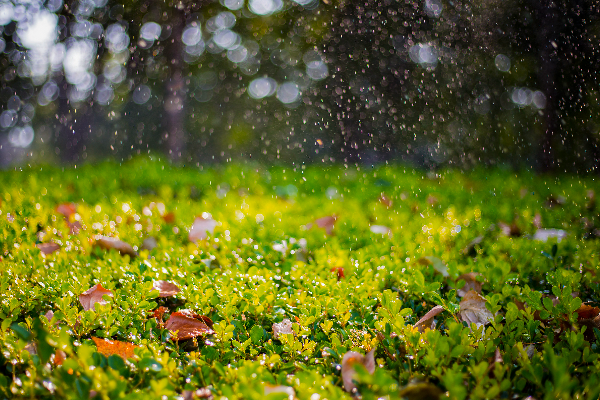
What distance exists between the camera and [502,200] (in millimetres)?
3297

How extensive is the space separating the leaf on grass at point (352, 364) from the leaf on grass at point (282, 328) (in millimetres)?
254

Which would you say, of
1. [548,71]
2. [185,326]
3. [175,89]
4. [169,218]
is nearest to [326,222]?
[169,218]

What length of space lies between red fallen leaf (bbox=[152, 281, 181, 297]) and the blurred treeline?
4.16m

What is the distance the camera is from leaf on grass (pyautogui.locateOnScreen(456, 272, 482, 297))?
1535 millimetres

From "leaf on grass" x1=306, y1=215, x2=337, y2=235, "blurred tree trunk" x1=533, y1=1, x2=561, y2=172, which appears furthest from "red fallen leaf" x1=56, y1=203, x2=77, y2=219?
"blurred tree trunk" x1=533, y1=1, x2=561, y2=172

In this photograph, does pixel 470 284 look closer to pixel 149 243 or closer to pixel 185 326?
pixel 185 326

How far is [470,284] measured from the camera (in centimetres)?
157

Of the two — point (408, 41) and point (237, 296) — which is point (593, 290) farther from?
point (408, 41)

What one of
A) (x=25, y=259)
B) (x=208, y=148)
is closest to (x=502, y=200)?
(x=25, y=259)

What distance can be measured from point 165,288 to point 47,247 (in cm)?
76

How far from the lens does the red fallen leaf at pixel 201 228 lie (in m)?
2.15

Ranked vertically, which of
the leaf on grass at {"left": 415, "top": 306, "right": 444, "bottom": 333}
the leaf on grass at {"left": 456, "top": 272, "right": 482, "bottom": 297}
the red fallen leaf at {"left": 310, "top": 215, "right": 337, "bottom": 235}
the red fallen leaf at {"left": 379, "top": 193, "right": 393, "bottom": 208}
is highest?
the leaf on grass at {"left": 415, "top": 306, "right": 444, "bottom": 333}

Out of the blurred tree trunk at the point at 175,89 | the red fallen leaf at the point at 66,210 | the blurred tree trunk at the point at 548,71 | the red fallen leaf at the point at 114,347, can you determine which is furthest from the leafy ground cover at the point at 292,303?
the blurred tree trunk at the point at 175,89

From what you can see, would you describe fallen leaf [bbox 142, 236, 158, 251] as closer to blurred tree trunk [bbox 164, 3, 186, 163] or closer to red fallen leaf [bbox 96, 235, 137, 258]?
red fallen leaf [bbox 96, 235, 137, 258]
